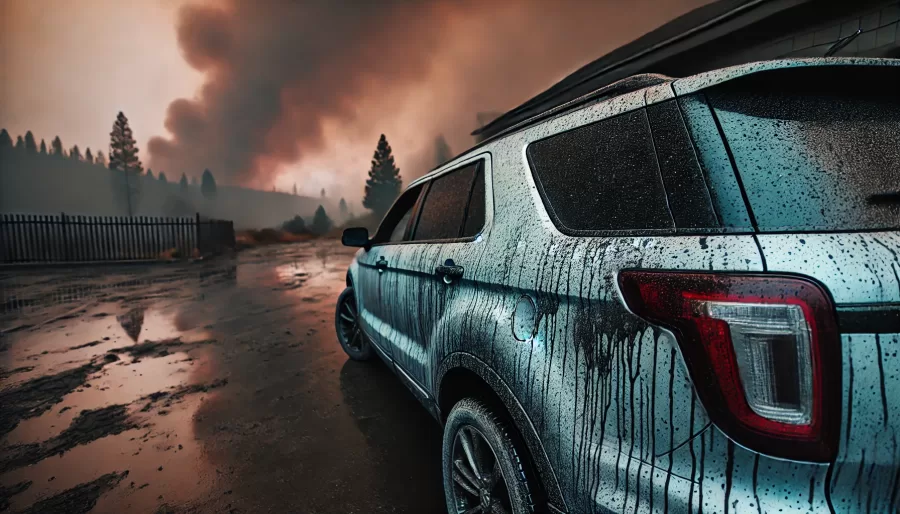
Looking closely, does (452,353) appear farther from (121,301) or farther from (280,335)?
(121,301)

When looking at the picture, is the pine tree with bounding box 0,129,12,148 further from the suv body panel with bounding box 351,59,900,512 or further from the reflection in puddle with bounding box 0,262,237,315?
the suv body panel with bounding box 351,59,900,512

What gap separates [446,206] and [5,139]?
171 m

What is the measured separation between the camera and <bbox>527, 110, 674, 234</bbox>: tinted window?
113 cm

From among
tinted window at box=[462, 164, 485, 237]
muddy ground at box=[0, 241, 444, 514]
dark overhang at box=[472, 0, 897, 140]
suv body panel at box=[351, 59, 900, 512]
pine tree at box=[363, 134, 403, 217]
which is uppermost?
pine tree at box=[363, 134, 403, 217]

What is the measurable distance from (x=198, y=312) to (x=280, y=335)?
2393 millimetres

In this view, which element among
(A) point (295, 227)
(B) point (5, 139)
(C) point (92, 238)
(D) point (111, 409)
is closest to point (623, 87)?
(D) point (111, 409)

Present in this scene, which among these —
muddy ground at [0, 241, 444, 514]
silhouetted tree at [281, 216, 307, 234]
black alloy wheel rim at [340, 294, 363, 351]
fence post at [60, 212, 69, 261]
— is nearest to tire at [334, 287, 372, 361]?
black alloy wheel rim at [340, 294, 363, 351]

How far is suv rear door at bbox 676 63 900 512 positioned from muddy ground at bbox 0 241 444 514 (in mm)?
1913

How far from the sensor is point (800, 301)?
80 centimetres

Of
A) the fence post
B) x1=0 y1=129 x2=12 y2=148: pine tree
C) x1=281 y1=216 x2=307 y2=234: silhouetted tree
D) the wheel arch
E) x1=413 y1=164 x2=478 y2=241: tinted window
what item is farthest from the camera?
x1=0 y1=129 x2=12 y2=148: pine tree

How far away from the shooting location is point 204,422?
3045 millimetres

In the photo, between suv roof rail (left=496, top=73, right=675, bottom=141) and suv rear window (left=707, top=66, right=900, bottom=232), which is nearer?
suv rear window (left=707, top=66, right=900, bottom=232)

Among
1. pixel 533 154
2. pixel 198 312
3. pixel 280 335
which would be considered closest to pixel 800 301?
pixel 533 154

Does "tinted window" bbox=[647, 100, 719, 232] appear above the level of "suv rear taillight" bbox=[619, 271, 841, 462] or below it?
above
